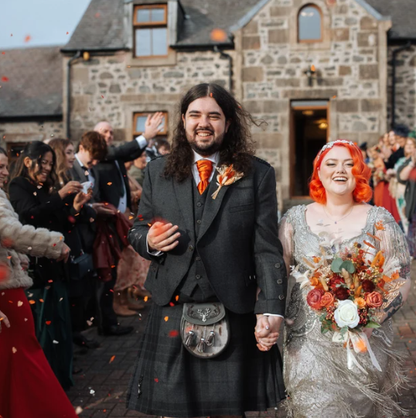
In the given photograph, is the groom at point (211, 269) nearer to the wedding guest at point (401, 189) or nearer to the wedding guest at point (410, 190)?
the wedding guest at point (410, 190)

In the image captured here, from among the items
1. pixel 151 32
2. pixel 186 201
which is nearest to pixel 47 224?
pixel 186 201

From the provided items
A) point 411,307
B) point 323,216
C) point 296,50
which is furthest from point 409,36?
A: point 323,216

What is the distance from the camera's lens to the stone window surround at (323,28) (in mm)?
14859

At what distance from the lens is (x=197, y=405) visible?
297 centimetres

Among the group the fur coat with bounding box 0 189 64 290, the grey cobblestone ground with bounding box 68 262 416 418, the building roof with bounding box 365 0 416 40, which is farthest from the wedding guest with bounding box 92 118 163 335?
the building roof with bounding box 365 0 416 40

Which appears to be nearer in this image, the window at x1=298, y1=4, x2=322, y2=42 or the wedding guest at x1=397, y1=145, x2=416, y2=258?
the wedding guest at x1=397, y1=145, x2=416, y2=258

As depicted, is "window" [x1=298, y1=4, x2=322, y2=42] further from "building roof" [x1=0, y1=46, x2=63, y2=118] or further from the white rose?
the white rose

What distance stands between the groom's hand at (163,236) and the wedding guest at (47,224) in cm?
208

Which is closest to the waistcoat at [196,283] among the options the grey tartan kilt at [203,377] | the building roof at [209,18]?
the grey tartan kilt at [203,377]

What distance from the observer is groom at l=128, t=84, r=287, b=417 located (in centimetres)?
292

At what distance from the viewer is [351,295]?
9.73 feet

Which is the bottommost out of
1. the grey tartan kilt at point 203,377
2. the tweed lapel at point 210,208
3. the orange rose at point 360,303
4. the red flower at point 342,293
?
the grey tartan kilt at point 203,377

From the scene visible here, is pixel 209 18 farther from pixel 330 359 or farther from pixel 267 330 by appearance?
pixel 267 330

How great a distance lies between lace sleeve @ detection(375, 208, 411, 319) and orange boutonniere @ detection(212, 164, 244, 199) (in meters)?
0.89
